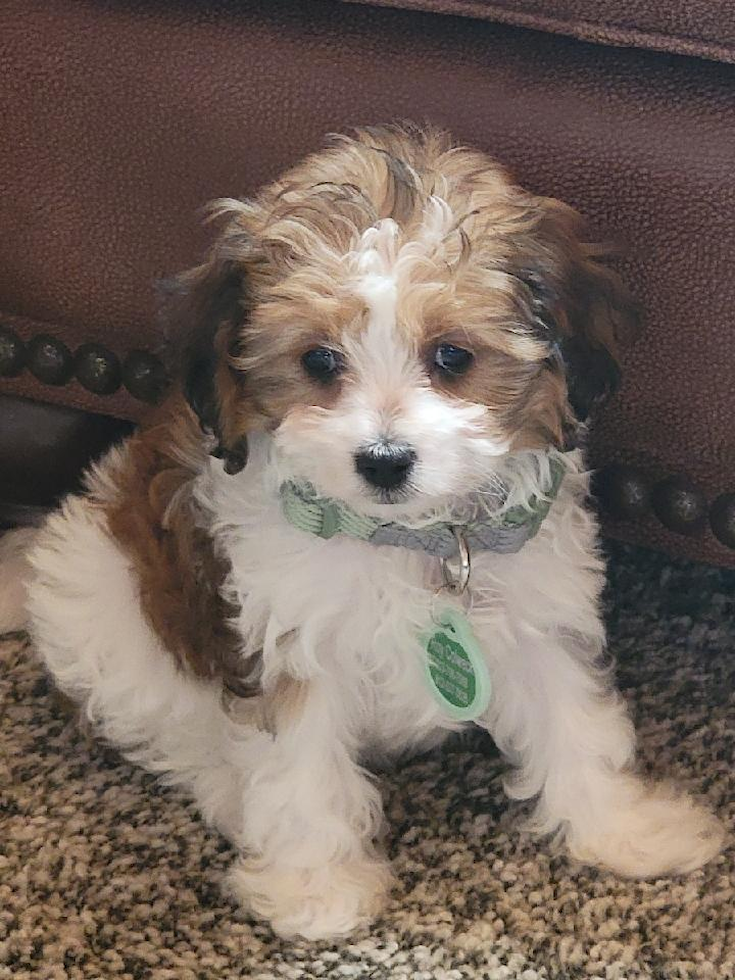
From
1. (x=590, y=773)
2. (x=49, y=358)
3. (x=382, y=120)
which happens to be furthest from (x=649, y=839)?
(x=49, y=358)

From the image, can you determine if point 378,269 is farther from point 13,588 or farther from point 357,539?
point 13,588

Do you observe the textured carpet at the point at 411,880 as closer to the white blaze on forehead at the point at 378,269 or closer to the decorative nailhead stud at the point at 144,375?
the decorative nailhead stud at the point at 144,375

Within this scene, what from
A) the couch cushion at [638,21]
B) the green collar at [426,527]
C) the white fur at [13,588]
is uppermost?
the couch cushion at [638,21]

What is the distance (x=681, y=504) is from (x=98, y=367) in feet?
2.45

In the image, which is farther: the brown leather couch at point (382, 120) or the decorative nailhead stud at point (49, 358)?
the decorative nailhead stud at point (49, 358)

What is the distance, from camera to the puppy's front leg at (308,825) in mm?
1268

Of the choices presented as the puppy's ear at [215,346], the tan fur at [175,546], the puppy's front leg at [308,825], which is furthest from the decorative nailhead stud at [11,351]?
the puppy's front leg at [308,825]

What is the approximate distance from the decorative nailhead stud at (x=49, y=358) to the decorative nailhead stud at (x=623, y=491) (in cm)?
70

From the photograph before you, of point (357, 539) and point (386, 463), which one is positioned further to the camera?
point (357, 539)

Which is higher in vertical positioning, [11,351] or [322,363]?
[322,363]

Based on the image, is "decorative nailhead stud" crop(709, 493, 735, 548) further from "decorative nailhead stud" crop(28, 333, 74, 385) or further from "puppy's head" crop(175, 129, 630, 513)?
"decorative nailhead stud" crop(28, 333, 74, 385)

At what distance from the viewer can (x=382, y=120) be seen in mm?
1320

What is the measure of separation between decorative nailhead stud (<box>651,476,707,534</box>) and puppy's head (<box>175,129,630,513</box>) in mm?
285

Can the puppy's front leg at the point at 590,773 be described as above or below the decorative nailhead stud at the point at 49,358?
below
